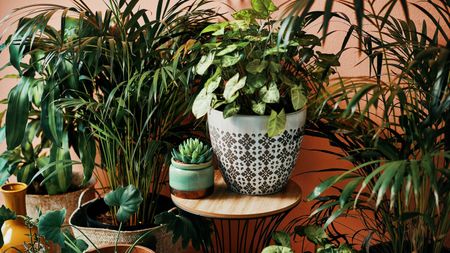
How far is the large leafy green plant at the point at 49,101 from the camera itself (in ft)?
6.55

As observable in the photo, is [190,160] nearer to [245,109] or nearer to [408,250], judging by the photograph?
[245,109]

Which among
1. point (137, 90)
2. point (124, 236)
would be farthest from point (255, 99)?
point (124, 236)

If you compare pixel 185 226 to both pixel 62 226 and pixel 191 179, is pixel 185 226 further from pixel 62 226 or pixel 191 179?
pixel 62 226

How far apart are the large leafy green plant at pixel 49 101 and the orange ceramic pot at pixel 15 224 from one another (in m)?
0.10

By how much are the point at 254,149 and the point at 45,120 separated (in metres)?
0.68

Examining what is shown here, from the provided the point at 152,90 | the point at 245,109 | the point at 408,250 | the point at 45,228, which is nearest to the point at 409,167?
the point at 408,250

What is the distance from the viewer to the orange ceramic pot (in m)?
2.10

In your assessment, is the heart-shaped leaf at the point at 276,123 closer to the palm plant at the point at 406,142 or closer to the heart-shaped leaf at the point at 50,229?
the palm plant at the point at 406,142

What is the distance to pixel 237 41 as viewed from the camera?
1.91 meters

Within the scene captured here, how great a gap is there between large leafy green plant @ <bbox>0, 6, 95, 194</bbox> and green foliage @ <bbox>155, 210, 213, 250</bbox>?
327 mm

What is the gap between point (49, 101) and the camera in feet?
6.71

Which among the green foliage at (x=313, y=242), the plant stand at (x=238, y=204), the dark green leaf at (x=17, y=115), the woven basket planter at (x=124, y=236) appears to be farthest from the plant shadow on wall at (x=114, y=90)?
the green foliage at (x=313, y=242)

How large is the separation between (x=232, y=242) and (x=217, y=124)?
2.62 feet

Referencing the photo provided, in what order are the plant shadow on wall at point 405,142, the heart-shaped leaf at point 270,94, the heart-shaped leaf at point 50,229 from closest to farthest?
the plant shadow on wall at point 405,142 → the heart-shaped leaf at point 270,94 → the heart-shaped leaf at point 50,229
